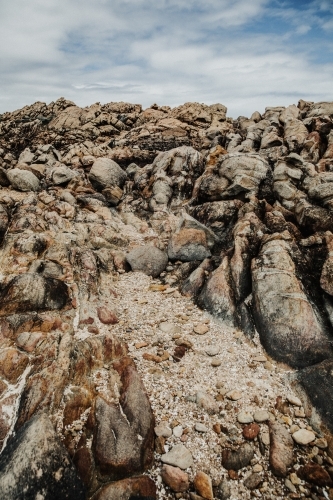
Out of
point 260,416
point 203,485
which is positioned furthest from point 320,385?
point 203,485

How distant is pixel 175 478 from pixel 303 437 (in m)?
4.45

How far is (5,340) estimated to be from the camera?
37.7 feet

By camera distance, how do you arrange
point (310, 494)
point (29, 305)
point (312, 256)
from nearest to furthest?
1. point (310, 494)
2. point (29, 305)
3. point (312, 256)

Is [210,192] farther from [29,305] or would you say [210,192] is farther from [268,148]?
[29,305]

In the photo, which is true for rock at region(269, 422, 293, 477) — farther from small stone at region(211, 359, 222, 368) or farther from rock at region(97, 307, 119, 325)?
rock at region(97, 307, 119, 325)

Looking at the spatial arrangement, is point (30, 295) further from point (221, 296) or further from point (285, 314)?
point (285, 314)

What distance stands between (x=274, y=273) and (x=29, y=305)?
41.7 ft

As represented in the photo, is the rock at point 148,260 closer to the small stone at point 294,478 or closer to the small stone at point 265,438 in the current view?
the small stone at point 265,438

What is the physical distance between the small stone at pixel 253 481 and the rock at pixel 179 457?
1.72m

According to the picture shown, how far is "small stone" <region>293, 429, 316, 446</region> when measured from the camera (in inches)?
342

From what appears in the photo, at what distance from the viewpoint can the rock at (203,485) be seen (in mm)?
7652

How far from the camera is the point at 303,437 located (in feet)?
28.9

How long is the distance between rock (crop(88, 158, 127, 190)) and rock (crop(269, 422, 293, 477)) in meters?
29.2

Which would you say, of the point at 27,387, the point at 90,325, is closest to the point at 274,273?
the point at 90,325
